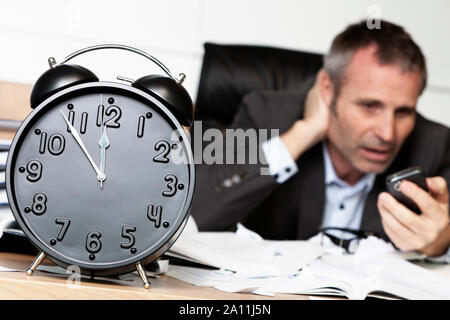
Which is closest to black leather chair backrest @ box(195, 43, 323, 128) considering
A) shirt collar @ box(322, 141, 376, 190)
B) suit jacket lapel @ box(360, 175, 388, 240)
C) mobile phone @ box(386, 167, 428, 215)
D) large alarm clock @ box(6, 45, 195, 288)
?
shirt collar @ box(322, 141, 376, 190)

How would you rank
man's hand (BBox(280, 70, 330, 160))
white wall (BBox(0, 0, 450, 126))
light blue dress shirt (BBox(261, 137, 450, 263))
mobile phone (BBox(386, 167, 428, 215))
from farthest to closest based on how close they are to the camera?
white wall (BBox(0, 0, 450, 126)), light blue dress shirt (BBox(261, 137, 450, 263)), man's hand (BBox(280, 70, 330, 160)), mobile phone (BBox(386, 167, 428, 215))

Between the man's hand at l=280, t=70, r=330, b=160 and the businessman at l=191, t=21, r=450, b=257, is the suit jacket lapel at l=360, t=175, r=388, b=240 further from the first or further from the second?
the man's hand at l=280, t=70, r=330, b=160

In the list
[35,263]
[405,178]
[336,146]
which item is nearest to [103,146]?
[35,263]

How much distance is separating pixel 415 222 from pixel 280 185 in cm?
70

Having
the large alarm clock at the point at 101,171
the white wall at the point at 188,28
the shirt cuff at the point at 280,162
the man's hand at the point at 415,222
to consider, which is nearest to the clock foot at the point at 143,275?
the large alarm clock at the point at 101,171

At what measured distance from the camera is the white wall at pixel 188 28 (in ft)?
7.72

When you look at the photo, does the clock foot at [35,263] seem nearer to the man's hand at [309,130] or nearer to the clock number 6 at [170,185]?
the clock number 6 at [170,185]

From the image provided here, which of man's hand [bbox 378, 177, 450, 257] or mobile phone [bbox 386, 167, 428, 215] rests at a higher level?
mobile phone [bbox 386, 167, 428, 215]

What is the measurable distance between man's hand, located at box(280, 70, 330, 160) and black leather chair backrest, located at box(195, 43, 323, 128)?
19 cm

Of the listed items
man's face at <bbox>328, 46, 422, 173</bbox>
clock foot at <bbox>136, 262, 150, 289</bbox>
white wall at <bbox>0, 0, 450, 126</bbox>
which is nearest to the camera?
clock foot at <bbox>136, 262, 150, 289</bbox>

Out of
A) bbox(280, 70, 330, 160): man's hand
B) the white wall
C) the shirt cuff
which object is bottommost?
the shirt cuff

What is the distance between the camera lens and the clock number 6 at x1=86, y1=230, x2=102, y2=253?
1.78 ft

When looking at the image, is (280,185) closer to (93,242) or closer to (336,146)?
A: (336,146)
